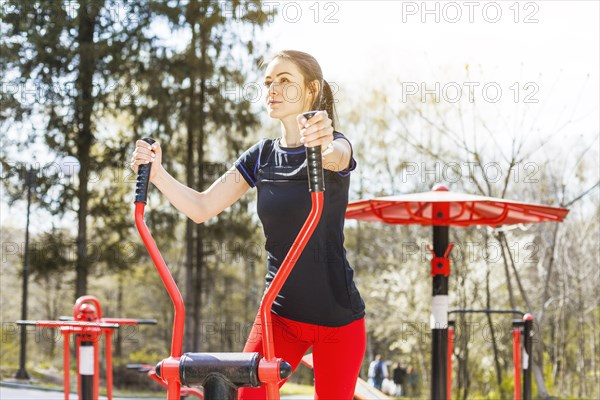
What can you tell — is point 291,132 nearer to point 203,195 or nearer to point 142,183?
point 203,195

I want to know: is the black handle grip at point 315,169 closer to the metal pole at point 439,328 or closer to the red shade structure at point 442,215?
the red shade structure at point 442,215

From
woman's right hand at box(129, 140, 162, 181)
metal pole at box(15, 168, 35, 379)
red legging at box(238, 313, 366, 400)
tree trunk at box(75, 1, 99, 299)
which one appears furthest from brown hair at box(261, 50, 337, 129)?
tree trunk at box(75, 1, 99, 299)

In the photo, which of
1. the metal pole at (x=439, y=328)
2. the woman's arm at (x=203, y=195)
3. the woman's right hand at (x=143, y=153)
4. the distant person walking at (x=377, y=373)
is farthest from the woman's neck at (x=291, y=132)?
the distant person walking at (x=377, y=373)

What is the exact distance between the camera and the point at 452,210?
6223mm

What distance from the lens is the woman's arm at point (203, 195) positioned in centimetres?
219

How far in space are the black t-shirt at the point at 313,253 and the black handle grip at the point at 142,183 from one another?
0.44 meters

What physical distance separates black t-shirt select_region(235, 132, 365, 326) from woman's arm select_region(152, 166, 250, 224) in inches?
7.2

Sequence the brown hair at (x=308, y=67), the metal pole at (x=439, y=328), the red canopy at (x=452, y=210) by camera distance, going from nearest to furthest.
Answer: the brown hair at (x=308, y=67) → the red canopy at (x=452, y=210) → the metal pole at (x=439, y=328)

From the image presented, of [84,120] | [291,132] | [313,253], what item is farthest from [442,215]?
[84,120]

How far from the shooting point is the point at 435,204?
602 cm

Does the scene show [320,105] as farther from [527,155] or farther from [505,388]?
[505,388]

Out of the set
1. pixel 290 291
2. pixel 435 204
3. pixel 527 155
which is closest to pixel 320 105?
pixel 290 291

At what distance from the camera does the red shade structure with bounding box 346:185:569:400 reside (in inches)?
223

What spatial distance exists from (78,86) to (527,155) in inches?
313
